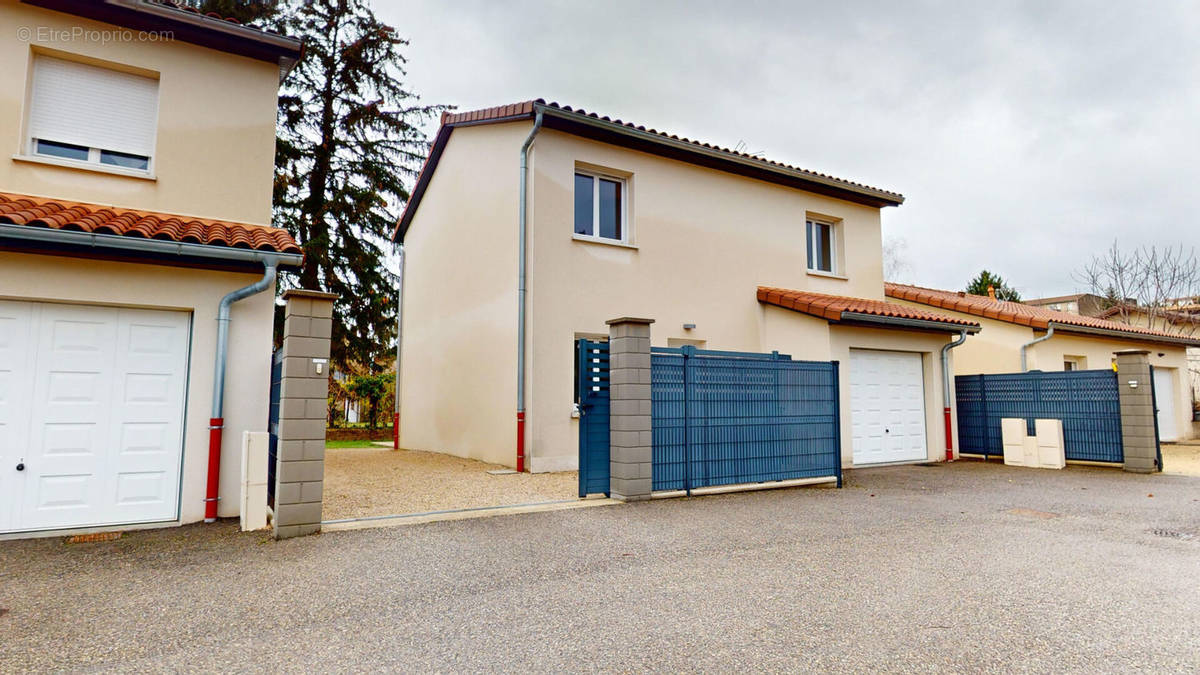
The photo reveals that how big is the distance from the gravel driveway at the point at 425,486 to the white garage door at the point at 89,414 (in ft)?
5.96

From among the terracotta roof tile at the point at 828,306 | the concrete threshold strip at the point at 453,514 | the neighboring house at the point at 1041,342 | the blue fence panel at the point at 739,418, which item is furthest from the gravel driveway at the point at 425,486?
the neighboring house at the point at 1041,342

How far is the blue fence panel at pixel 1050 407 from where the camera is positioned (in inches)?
448

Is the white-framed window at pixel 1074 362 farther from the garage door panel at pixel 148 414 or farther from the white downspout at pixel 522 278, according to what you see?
the garage door panel at pixel 148 414

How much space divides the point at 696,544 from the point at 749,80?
44.6ft

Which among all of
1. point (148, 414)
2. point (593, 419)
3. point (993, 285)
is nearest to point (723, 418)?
point (593, 419)

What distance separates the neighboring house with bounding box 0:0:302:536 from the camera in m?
5.85

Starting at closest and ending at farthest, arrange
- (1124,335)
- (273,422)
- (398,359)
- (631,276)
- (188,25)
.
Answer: (273,422) < (188,25) < (631,276) < (398,359) < (1124,335)

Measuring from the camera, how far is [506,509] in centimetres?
706

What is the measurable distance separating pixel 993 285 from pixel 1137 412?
29.1 metres

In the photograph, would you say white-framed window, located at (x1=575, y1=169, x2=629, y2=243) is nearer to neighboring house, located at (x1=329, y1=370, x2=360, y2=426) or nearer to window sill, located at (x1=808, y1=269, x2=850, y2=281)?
window sill, located at (x1=808, y1=269, x2=850, y2=281)

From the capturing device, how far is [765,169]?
41.9ft

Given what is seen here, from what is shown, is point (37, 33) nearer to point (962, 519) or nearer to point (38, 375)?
point (38, 375)

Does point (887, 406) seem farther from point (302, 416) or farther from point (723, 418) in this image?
point (302, 416)

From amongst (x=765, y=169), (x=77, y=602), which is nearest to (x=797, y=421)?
(x=765, y=169)
